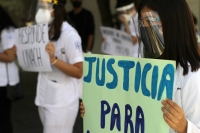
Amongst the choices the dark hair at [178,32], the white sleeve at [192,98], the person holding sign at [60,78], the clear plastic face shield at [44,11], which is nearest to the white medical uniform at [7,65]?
the clear plastic face shield at [44,11]

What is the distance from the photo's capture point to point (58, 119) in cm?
352

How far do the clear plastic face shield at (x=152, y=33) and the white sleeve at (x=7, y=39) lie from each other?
2351mm

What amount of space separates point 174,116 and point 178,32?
1.36 ft

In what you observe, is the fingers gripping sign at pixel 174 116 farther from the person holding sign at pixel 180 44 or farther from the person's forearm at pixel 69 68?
the person's forearm at pixel 69 68

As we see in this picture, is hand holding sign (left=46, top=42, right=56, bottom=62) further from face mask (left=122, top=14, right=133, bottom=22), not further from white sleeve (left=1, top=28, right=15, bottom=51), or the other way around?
face mask (left=122, top=14, right=133, bottom=22)

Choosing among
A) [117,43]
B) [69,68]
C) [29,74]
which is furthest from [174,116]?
[29,74]

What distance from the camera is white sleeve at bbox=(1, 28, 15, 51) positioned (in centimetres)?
423

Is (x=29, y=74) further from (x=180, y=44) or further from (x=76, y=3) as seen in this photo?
(x=180, y=44)

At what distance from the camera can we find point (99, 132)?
7.54ft

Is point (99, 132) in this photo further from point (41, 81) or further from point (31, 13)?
point (31, 13)

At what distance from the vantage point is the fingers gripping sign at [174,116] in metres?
1.81

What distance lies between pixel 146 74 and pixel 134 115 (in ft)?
0.74

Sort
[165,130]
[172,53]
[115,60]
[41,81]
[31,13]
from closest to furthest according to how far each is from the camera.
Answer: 1. [165,130]
2. [172,53]
3. [115,60]
4. [41,81]
5. [31,13]

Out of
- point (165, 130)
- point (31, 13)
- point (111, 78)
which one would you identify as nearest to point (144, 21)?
point (111, 78)
